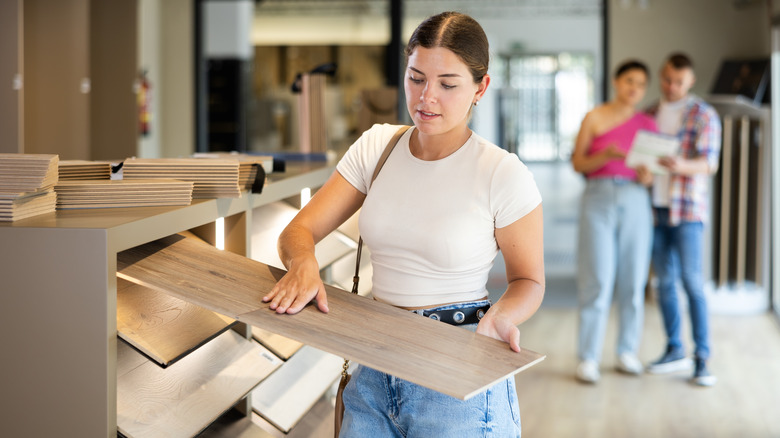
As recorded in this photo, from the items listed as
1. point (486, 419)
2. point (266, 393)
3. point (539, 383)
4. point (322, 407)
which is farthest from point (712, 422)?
point (486, 419)

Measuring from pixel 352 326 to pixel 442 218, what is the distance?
29 centimetres

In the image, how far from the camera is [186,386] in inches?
75.8

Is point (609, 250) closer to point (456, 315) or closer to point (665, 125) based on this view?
point (665, 125)

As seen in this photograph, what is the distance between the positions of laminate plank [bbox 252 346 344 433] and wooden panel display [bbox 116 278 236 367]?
1.34ft

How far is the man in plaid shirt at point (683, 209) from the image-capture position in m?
4.65

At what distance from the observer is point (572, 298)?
22.5 feet

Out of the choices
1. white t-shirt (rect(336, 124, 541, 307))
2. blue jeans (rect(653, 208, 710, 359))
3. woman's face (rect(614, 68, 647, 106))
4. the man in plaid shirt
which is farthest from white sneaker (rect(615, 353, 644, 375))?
white t-shirt (rect(336, 124, 541, 307))

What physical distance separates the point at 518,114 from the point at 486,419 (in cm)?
692

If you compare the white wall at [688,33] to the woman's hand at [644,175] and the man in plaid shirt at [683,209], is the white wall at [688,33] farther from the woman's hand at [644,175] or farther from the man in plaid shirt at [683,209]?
the woman's hand at [644,175]

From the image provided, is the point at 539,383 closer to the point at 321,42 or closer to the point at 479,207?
the point at 479,207

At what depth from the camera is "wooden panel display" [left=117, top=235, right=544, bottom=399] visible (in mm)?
1475

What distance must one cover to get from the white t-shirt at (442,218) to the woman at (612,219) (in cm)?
292

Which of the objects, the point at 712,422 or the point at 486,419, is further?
the point at 712,422

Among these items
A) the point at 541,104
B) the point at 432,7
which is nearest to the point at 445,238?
the point at 541,104
